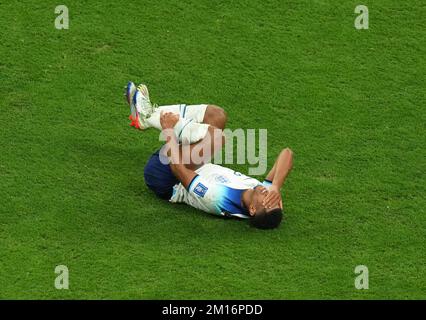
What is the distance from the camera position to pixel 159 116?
10.1 metres

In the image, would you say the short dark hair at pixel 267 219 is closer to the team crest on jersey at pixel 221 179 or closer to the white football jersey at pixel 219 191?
the white football jersey at pixel 219 191

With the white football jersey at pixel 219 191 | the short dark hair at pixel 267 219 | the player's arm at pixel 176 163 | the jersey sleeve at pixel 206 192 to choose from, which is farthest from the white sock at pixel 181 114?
the short dark hair at pixel 267 219

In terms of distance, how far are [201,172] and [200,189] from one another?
9.1 inches

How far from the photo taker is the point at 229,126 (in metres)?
11.1

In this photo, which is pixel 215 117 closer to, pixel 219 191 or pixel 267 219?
pixel 219 191

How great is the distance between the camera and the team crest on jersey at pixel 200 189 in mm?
9711

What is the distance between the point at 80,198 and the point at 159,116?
96 cm

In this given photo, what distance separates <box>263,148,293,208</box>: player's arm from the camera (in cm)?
963

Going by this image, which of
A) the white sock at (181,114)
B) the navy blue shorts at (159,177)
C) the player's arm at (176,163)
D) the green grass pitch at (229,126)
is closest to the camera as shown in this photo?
the green grass pitch at (229,126)

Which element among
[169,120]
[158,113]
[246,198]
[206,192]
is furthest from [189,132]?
[246,198]

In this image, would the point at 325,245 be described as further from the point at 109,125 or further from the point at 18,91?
the point at 18,91

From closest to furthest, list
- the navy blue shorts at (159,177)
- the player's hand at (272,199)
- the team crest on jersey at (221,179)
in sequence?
the player's hand at (272,199), the team crest on jersey at (221,179), the navy blue shorts at (159,177)
